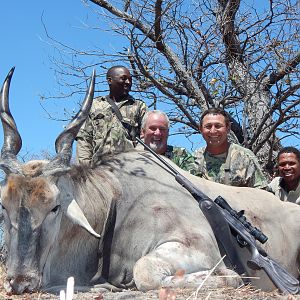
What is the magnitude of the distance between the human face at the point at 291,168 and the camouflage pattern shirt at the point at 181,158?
3.44ft

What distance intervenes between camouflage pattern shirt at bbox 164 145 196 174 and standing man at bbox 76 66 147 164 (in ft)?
1.37

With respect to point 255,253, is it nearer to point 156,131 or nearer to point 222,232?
point 222,232

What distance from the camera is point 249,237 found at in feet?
16.0

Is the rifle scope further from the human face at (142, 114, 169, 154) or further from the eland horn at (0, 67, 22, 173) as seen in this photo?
the eland horn at (0, 67, 22, 173)

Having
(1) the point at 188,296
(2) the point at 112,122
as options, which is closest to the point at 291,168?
(2) the point at 112,122

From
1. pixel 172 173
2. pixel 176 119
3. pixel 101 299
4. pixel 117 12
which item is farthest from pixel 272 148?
pixel 101 299

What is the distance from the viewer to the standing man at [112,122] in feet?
Result: 22.3

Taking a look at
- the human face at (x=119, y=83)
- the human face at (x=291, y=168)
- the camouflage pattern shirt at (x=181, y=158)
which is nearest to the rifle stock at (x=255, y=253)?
the camouflage pattern shirt at (x=181, y=158)

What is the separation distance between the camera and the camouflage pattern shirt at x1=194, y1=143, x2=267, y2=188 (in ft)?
21.3

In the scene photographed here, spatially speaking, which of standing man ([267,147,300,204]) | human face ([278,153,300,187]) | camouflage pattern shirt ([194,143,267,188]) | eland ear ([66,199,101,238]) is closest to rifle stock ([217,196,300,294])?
eland ear ([66,199,101,238])

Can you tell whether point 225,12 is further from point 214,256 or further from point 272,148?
point 214,256

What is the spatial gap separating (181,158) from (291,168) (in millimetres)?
1232

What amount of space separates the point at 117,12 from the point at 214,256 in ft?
21.1

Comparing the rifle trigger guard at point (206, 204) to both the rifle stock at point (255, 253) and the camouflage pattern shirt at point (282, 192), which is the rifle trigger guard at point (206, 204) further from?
the camouflage pattern shirt at point (282, 192)
